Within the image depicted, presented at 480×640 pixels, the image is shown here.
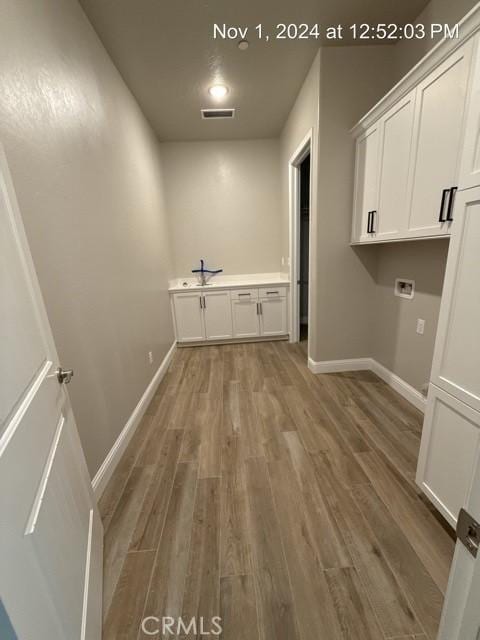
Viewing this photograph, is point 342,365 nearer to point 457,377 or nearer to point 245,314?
point 245,314

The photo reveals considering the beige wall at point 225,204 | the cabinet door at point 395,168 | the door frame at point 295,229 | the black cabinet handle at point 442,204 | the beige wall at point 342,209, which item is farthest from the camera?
the beige wall at point 225,204

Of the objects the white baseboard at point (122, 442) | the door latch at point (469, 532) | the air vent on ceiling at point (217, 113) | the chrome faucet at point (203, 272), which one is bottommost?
the white baseboard at point (122, 442)

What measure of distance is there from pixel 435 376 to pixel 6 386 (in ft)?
5.00

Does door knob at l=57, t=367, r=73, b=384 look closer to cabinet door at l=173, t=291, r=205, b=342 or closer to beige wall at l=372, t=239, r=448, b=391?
beige wall at l=372, t=239, r=448, b=391

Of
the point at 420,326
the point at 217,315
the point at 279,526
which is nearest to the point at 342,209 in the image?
the point at 420,326

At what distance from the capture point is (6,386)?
553mm

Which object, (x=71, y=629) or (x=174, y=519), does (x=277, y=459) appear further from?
(x=71, y=629)

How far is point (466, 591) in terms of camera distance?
465 millimetres

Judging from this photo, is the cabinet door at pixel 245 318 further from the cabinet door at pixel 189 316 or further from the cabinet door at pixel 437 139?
the cabinet door at pixel 437 139

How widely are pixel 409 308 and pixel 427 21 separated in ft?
6.47

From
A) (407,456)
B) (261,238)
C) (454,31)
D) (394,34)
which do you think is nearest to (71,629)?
(407,456)

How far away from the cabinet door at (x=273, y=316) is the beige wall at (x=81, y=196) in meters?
1.73

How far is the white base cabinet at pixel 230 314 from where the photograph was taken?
139 inches

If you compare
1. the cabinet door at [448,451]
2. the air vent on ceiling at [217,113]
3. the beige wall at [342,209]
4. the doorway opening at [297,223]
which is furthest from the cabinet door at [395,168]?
the air vent on ceiling at [217,113]
